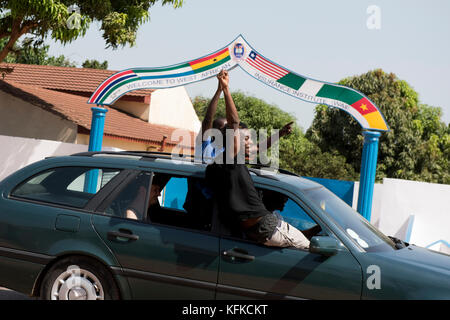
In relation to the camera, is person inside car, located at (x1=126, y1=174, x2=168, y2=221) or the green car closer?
the green car

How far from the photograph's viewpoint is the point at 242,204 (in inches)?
159

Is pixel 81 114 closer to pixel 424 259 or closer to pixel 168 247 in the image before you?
pixel 168 247

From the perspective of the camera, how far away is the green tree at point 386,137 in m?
26.5

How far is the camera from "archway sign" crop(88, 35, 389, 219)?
9539 mm

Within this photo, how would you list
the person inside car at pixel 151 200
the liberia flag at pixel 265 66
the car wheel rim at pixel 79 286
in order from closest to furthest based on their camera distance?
the car wheel rim at pixel 79 286 < the person inside car at pixel 151 200 < the liberia flag at pixel 265 66

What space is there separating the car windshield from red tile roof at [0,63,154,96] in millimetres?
19910

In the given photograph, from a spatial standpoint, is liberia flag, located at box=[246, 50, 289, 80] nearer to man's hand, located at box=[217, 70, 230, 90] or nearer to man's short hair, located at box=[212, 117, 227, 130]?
man's short hair, located at box=[212, 117, 227, 130]

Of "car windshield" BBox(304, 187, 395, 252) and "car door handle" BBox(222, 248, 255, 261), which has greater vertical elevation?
"car windshield" BBox(304, 187, 395, 252)

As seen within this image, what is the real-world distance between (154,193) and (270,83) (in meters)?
5.91

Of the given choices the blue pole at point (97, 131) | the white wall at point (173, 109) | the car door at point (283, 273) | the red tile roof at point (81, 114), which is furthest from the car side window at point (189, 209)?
the white wall at point (173, 109)

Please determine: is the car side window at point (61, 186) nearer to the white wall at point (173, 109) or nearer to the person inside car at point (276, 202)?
the person inside car at point (276, 202)

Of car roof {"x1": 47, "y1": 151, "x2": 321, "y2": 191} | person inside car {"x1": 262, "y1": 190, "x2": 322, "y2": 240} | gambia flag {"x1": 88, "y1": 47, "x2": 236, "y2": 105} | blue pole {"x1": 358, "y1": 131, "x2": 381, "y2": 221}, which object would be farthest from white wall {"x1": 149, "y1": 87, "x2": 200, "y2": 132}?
person inside car {"x1": 262, "y1": 190, "x2": 322, "y2": 240}

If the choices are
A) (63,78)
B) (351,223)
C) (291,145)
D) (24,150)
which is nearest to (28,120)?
(24,150)
